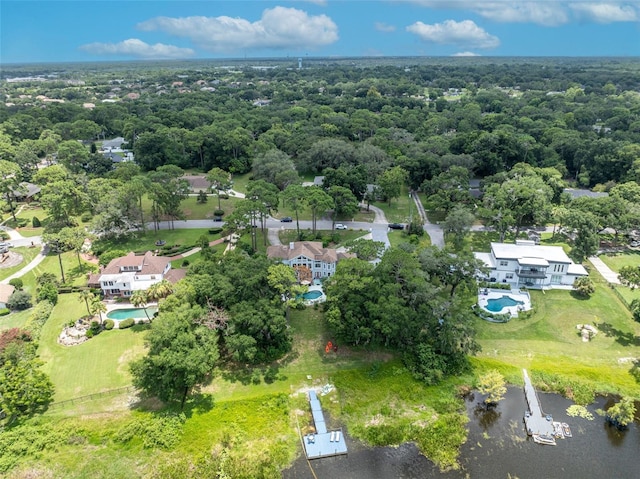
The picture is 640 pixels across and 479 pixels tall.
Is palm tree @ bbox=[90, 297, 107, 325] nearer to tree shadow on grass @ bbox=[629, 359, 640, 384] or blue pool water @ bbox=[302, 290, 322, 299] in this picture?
blue pool water @ bbox=[302, 290, 322, 299]

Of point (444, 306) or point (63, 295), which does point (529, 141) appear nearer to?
point (444, 306)

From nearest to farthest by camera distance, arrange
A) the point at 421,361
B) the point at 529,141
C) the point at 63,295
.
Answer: the point at 421,361 < the point at 63,295 < the point at 529,141

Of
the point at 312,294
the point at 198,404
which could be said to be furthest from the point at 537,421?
the point at 198,404

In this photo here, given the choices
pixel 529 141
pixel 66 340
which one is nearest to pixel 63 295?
pixel 66 340

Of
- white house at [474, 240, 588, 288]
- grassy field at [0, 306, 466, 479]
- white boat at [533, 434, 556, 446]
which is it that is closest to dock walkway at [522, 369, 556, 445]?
white boat at [533, 434, 556, 446]

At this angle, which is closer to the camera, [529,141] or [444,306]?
[444,306]

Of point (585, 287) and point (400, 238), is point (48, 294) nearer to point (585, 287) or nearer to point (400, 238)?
point (400, 238)
